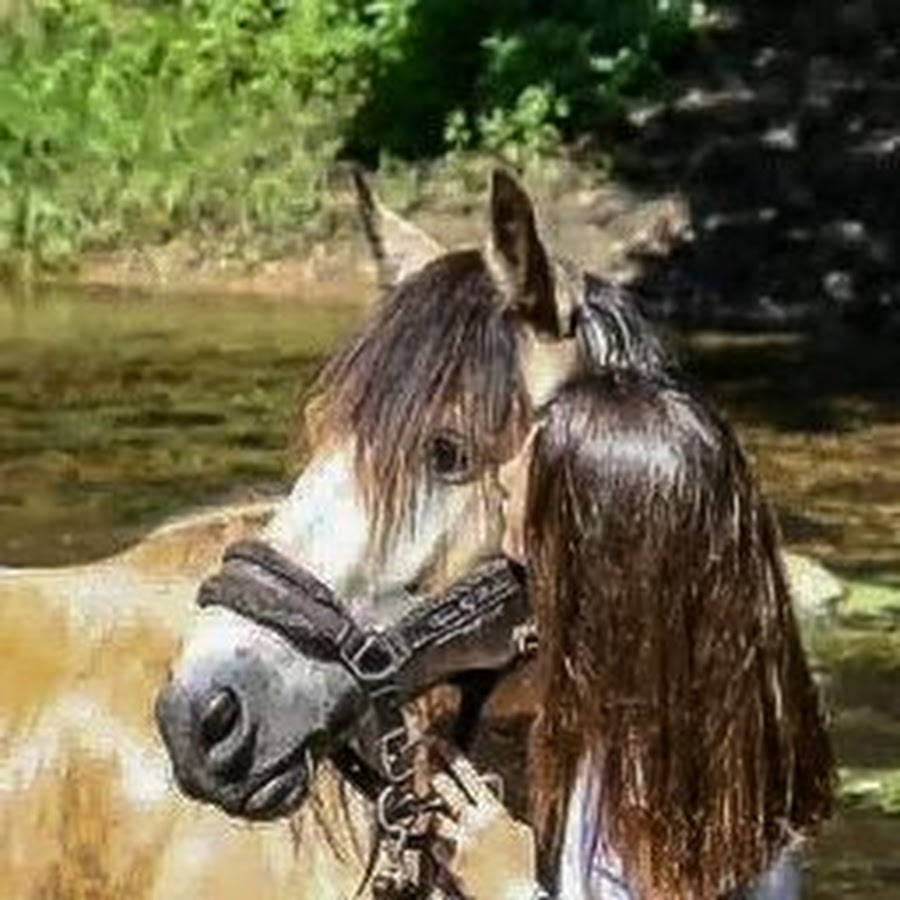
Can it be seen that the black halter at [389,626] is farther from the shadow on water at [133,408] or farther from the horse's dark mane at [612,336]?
the shadow on water at [133,408]

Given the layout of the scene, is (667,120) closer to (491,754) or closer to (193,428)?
(193,428)

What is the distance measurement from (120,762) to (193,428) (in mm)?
12536

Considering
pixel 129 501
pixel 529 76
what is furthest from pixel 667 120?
pixel 129 501

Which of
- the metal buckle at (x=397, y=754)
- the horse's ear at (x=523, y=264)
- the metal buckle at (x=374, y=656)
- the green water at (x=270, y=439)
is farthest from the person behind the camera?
the green water at (x=270, y=439)

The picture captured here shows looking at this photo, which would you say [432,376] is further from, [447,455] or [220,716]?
[220,716]

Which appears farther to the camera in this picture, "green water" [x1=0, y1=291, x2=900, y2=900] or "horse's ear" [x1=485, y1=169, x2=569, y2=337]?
"green water" [x1=0, y1=291, x2=900, y2=900]

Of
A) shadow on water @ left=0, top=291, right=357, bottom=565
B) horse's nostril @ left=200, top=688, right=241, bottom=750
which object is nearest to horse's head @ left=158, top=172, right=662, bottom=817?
horse's nostril @ left=200, top=688, right=241, bottom=750

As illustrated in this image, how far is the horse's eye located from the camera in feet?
12.3

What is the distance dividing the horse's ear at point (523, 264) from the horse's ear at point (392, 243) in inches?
9.7

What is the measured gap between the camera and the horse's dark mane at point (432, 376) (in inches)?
147

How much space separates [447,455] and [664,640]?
29 cm

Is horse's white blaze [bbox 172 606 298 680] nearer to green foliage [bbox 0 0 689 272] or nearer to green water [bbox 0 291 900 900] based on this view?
green water [bbox 0 291 900 900]

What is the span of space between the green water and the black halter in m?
6.15

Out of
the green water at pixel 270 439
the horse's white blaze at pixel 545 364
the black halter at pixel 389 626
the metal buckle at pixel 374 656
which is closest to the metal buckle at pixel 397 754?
the black halter at pixel 389 626
